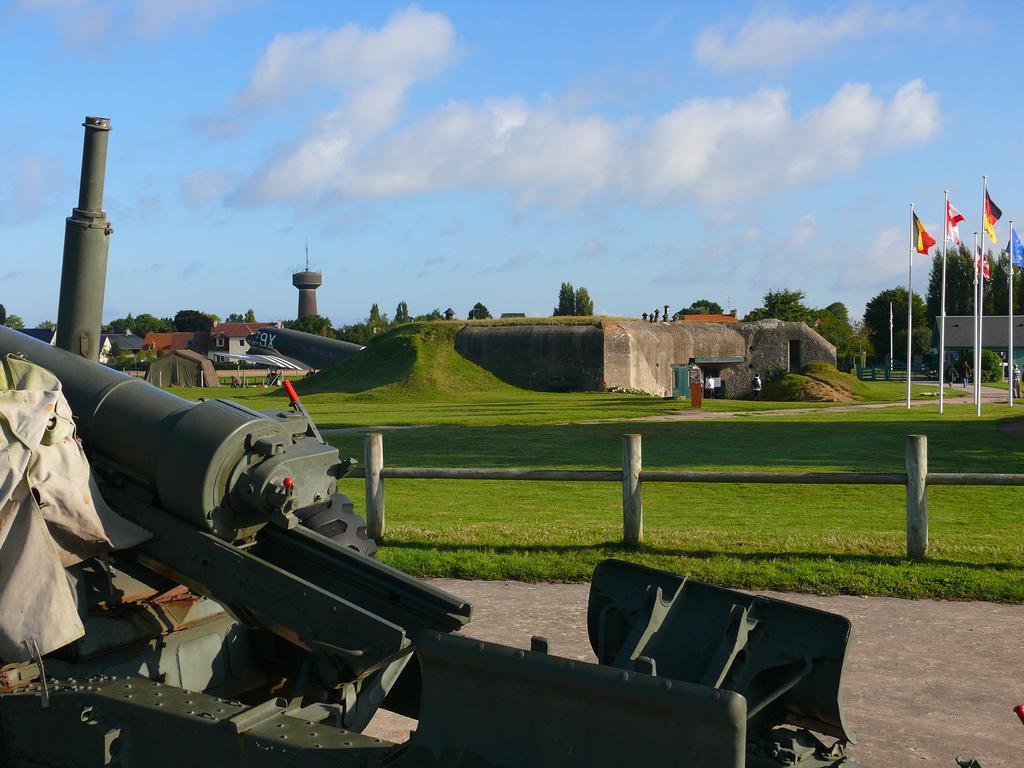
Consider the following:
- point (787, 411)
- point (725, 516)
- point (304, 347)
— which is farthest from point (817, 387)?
point (304, 347)

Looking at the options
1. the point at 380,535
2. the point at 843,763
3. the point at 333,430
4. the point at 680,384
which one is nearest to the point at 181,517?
the point at 843,763

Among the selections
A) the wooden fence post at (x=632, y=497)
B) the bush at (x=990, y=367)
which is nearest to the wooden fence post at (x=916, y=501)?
the wooden fence post at (x=632, y=497)

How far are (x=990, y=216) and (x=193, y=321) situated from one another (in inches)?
4228

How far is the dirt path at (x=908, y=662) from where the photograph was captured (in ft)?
16.6

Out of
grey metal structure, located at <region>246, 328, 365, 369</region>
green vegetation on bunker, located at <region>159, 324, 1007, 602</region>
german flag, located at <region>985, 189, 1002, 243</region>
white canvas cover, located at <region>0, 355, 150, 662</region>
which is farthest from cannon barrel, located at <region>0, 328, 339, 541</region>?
grey metal structure, located at <region>246, 328, 365, 369</region>

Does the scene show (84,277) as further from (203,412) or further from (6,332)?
(203,412)

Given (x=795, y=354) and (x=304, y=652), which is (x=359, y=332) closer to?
(x=795, y=354)

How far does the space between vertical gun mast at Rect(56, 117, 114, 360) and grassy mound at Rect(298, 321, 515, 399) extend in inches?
1518

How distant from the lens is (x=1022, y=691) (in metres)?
5.82

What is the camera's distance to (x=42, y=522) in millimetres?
3820

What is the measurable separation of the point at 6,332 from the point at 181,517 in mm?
1597

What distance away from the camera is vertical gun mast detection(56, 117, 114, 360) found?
195 inches

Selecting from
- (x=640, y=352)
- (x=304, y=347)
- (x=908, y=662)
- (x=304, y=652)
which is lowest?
(x=908, y=662)

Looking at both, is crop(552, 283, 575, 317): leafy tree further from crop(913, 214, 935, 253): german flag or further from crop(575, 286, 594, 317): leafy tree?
crop(913, 214, 935, 253): german flag
